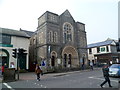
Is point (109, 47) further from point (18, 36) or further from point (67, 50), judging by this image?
point (18, 36)

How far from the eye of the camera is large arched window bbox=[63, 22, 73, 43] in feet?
96.2

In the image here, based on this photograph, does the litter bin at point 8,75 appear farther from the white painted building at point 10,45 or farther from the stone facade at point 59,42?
the stone facade at point 59,42

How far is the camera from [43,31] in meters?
27.0

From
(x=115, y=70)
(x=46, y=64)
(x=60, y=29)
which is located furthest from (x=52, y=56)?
(x=115, y=70)

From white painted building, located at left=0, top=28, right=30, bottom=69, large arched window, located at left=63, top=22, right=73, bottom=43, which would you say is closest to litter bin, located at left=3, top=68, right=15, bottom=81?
white painted building, located at left=0, top=28, right=30, bottom=69

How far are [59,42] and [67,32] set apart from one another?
3.66 m

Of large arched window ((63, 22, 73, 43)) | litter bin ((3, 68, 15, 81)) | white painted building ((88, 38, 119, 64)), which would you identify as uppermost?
large arched window ((63, 22, 73, 43))

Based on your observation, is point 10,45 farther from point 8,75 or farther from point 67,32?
point 67,32

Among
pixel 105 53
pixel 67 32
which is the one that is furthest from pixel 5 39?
pixel 105 53

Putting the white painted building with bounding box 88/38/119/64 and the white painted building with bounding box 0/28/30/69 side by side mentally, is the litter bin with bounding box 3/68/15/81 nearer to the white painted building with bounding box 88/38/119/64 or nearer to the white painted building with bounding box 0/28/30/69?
the white painted building with bounding box 0/28/30/69

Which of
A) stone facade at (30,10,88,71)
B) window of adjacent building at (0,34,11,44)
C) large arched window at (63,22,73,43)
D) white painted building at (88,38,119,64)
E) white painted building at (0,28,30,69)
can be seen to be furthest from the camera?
white painted building at (88,38,119,64)

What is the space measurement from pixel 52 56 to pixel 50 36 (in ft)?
13.4

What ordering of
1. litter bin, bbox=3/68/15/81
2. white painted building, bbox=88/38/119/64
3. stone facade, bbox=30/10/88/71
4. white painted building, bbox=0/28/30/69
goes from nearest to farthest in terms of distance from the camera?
litter bin, bbox=3/68/15/81, white painted building, bbox=0/28/30/69, stone facade, bbox=30/10/88/71, white painted building, bbox=88/38/119/64

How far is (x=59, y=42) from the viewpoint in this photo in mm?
27781
